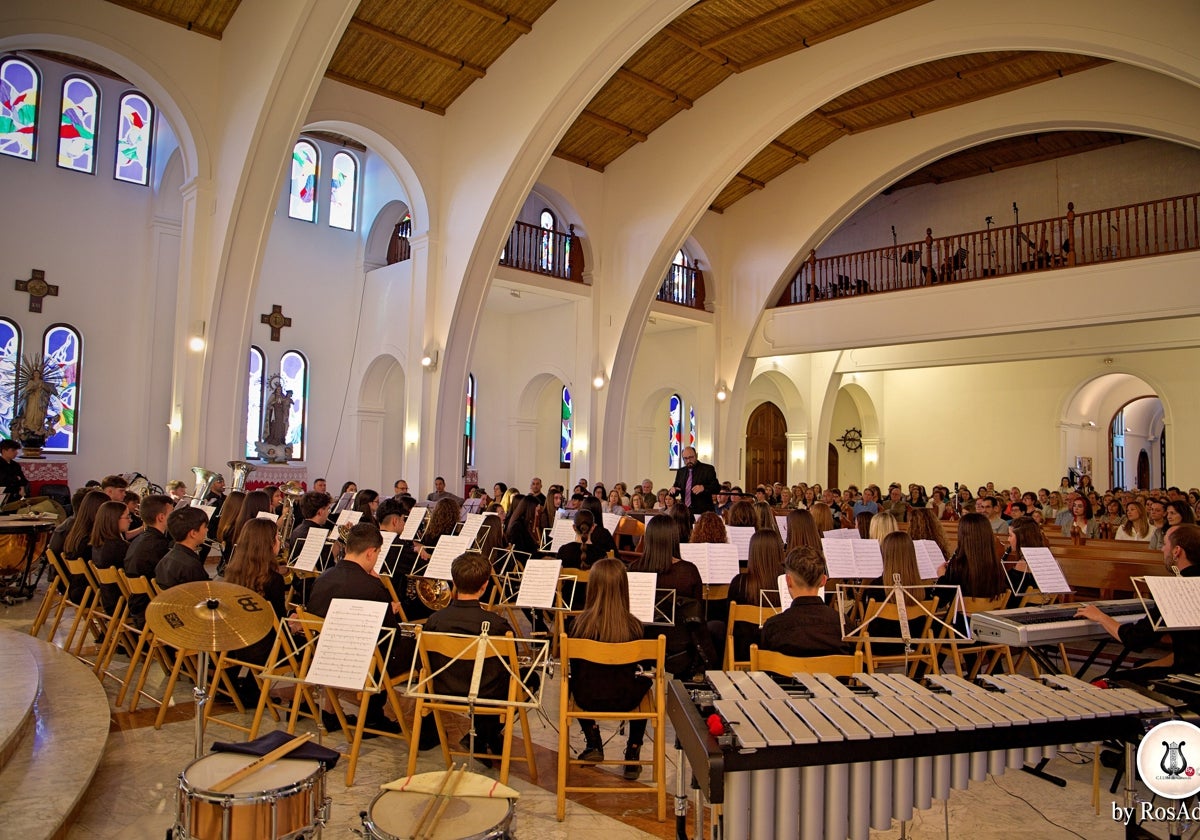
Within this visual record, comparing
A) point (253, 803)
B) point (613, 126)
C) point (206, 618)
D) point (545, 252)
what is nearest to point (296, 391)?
point (545, 252)

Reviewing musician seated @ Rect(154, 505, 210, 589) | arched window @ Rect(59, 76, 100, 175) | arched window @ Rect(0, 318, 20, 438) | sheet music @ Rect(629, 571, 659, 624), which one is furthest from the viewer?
arched window @ Rect(59, 76, 100, 175)

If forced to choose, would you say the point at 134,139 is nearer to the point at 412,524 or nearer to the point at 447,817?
the point at 412,524

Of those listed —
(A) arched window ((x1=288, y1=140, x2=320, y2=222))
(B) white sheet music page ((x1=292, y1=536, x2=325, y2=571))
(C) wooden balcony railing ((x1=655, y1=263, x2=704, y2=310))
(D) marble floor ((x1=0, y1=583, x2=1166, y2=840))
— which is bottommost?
(D) marble floor ((x1=0, y1=583, x2=1166, y2=840))

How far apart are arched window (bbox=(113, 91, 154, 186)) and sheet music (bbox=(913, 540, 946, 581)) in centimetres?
1540

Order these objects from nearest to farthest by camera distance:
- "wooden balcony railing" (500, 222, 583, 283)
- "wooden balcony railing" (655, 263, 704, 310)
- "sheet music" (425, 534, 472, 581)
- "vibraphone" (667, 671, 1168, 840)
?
"vibraphone" (667, 671, 1168, 840)
"sheet music" (425, 534, 472, 581)
"wooden balcony railing" (500, 222, 583, 283)
"wooden balcony railing" (655, 263, 704, 310)

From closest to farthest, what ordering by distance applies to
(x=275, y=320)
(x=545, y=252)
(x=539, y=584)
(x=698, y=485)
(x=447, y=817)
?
(x=447, y=817)
(x=539, y=584)
(x=698, y=485)
(x=545, y=252)
(x=275, y=320)

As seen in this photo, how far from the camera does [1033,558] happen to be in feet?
20.0

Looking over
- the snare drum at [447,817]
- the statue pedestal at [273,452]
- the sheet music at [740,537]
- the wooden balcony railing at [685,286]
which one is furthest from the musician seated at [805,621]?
the wooden balcony railing at [685,286]

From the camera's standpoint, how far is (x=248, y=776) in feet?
9.45

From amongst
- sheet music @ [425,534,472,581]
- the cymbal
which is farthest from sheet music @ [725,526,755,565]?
the cymbal

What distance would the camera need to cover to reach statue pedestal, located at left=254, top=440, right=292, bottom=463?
655 inches

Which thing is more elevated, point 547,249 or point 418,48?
point 418,48

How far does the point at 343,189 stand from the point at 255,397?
16.3ft

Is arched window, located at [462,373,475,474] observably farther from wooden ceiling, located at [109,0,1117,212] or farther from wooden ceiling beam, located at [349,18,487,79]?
wooden ceiling beam, located at [349,18,487,79]
